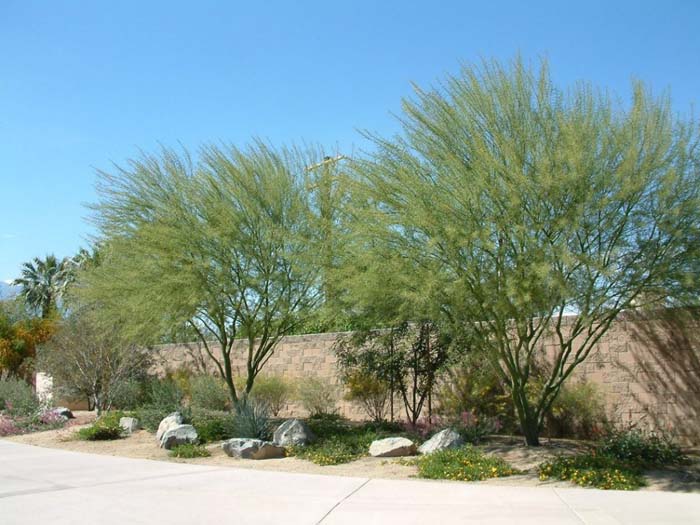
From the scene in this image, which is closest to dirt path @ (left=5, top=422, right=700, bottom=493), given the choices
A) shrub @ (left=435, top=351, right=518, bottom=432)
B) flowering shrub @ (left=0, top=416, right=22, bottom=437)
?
shrub @ (left=435, top=351, right=518, bottom=432)

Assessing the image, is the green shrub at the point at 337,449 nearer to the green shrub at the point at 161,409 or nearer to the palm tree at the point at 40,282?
the green shrub at the point at 161,409

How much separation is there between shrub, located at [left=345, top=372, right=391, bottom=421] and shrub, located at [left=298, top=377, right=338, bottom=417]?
1.24 m

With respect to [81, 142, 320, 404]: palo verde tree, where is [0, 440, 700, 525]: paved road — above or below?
below

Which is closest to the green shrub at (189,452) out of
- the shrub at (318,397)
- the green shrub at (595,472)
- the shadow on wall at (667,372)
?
the shrub at (318,397)

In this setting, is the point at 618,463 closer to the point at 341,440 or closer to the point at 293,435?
the point at 341,440

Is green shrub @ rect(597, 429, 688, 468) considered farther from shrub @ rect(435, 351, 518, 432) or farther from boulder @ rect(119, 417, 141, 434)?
boulder @ rect(119, 417, 141, 434)

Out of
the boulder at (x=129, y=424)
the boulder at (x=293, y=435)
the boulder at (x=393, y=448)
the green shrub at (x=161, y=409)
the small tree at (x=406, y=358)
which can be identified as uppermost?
the small tree at (x=406, y=358)

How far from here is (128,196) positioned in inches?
667

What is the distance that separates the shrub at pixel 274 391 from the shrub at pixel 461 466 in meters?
8.40

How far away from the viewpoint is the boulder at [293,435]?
1484cm

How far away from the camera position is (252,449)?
1421 cm

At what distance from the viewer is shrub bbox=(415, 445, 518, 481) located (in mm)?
11328

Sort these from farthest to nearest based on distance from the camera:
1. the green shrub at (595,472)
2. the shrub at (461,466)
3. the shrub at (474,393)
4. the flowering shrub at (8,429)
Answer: the flowering shrub at (8,429), the shrub at (474,393), the shrub at (461,466), the green shrub at (595,472)

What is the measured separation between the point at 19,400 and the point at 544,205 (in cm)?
1814
